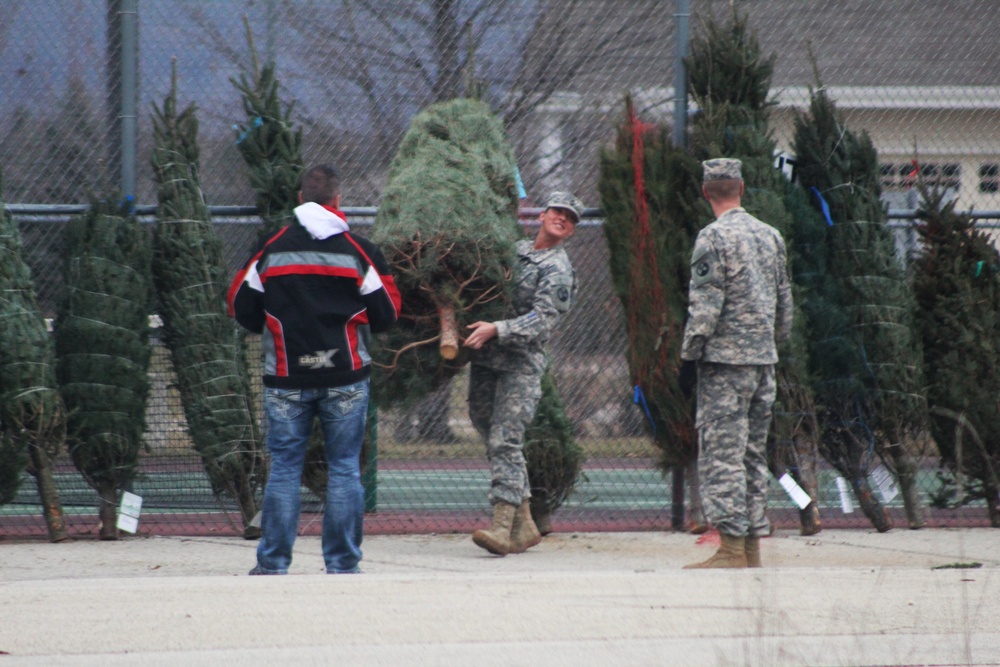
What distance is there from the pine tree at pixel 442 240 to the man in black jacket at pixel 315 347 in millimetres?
620

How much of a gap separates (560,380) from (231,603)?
156 inches

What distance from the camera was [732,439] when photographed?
6043mm

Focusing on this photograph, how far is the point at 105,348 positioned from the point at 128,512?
1.02m

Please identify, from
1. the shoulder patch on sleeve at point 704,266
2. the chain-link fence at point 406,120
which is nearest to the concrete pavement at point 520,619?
the shoulder patch on sleeve at point 704,266

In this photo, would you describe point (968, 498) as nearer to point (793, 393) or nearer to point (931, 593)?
point (793, 393)

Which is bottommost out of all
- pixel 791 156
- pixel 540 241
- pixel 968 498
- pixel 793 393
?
pixel 968 498

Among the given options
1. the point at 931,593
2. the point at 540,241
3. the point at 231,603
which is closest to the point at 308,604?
the point at 231,603

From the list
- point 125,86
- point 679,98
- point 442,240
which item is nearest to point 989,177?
point 679,98

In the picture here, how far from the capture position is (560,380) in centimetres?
793

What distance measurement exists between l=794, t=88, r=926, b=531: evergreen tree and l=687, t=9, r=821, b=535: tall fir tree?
22cm

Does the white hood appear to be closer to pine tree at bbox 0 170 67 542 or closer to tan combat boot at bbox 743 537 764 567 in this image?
pine tree at bbox 0 170 67 542

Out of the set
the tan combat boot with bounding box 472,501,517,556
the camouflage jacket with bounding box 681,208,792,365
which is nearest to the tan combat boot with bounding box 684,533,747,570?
the camouflage jacket with bounding box 681,208,792,365

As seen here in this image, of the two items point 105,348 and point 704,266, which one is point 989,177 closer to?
point 704,266

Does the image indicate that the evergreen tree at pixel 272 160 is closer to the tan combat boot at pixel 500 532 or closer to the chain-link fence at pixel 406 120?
the chain-link fence at pixel 406 120
